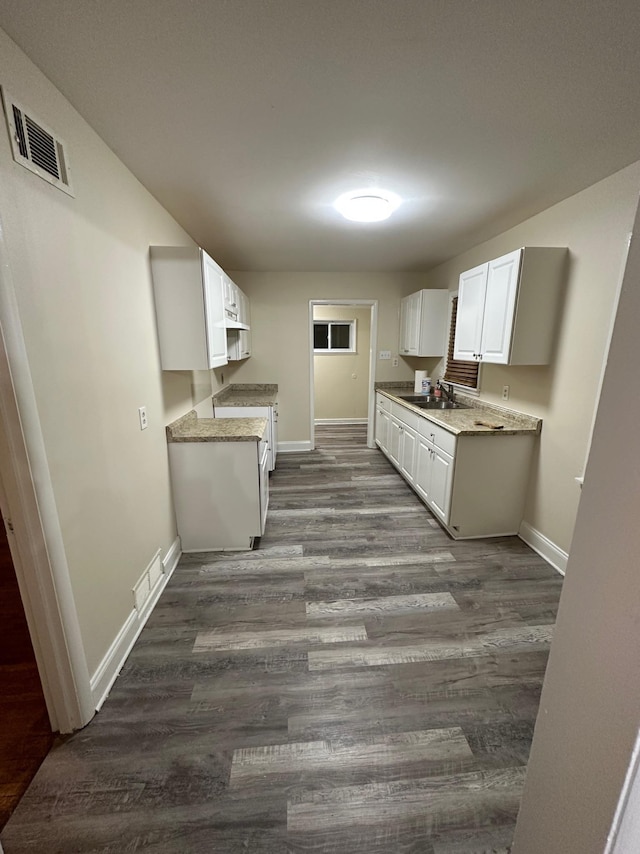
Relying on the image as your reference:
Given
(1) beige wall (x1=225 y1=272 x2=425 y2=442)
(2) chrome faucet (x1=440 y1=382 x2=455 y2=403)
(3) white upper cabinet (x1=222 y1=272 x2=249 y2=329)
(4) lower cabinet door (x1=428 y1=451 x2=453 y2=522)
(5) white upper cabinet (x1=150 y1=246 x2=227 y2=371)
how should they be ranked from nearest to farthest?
(5) white upper cabinet (x1=150 y1=246 x2=227 y2=371), (4) lower cabinet door (x1=428 y1=451 x2=453 y2=522), (3) white upper cabinet (x1=222 y1=272 x2=249 y2=329), (2) chrome faucet (x1=440 y1=382 x2=455 y2=403), (1) beige wall (x1=225 y1=272 x2=425 y2=442)

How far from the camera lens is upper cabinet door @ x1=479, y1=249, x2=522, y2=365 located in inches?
92.8

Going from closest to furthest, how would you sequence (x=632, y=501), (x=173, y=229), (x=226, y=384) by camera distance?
1. (x=632, y=501)
2. (x=173, y=229)
3. (x=226, y=384)

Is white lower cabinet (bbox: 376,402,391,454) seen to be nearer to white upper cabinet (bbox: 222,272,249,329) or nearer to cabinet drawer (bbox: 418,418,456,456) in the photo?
cabinet drawer (bbox: 418,418,456,456)

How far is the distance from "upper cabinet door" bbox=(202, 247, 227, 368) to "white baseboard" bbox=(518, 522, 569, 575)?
2746mm

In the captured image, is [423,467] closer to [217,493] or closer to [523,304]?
[523,304]

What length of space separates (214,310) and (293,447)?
2.75 metres

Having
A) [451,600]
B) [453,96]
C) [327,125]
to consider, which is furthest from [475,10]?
[451,600]

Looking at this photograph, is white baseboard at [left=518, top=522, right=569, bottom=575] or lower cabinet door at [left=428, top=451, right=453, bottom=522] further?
lower cabinet door at [left=428, top=451, right=453, bottom=522]

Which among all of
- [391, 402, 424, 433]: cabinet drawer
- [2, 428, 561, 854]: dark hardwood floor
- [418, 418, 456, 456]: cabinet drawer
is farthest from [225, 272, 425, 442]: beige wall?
[2, 428, 561, 854]: dark hardwood floor

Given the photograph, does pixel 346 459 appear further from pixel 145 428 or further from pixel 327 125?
pixel 327 125

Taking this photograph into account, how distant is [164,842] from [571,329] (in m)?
3.15

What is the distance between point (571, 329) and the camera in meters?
2.25

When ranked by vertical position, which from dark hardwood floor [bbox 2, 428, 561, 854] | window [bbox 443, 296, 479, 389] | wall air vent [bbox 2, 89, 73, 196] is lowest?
dark hardwood floor [bbox 2, 428, 561, 854]

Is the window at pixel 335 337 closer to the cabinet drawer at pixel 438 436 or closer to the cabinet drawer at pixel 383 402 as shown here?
the cabinet drawer at pixel 383 402
